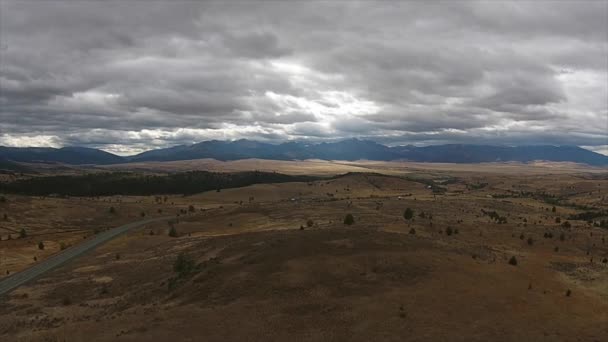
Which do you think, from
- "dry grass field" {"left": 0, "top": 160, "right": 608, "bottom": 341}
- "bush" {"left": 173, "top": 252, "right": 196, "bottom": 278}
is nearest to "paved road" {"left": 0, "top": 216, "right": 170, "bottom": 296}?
"dry grass field" {"left": 0, "top": 160, "right": 608, "bottom": 341}

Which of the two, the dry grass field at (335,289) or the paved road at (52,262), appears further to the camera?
the paved road at (52,262)

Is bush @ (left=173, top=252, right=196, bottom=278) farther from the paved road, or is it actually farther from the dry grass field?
the paved road

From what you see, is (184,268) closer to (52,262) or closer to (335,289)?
(335,289)

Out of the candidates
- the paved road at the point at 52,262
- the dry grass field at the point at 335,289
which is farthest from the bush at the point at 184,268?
the paved road at the point at 52,262

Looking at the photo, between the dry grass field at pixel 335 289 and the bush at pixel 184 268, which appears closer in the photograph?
the dry grass field at pixel 335 289

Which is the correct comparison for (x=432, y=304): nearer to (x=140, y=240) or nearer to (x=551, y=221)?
(x=140, y=240)

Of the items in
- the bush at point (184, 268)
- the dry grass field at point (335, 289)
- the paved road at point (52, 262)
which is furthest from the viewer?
the paved road at point (52, 262)

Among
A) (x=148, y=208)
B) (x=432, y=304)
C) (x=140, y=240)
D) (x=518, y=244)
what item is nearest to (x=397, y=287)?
(x=432, y=304)

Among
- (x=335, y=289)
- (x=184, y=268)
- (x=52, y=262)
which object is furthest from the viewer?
(x=52, y=262)

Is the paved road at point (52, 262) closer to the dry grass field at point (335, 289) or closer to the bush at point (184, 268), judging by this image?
the dry grass field at point (335, 289)

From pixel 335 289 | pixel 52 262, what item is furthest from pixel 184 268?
pixel 52 262

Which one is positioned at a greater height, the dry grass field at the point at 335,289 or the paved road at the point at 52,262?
the dry grass field at the point at 335,289

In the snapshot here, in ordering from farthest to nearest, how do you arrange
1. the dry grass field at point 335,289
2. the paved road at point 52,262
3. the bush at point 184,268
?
the paved road at point 52,262 < the bush at point 184,268 < the dry grass field at point 335,289
